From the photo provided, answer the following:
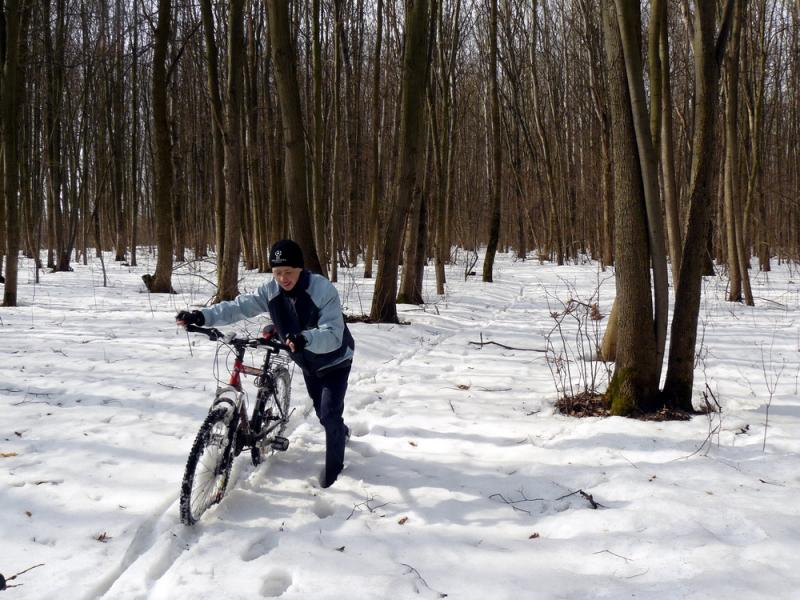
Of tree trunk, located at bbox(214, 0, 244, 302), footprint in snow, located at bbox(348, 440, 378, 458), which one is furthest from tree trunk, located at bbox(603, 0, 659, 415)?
tree trunk, located at bbox(214, 0, 244, 302)

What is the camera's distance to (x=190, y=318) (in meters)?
3.49

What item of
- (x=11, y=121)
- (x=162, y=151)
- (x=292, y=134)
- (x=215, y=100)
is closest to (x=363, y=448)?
(x=292, y=134)

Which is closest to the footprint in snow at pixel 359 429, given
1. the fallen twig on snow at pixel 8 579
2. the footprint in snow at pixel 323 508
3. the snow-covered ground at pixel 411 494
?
the snow-covered ground at pixel 411 494

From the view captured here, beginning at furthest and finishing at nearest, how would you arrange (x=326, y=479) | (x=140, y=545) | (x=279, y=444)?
1. (x=279, y=444)
2. (x=326, y=479)
3. (x=140, y=545)

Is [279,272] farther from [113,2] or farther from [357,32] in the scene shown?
[113,2]

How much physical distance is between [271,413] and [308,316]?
88 centimetres

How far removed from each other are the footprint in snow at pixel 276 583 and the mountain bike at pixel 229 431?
67 cm

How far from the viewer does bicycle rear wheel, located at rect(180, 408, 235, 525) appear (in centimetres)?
314

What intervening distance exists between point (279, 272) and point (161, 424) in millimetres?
2122

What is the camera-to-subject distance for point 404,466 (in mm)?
4246

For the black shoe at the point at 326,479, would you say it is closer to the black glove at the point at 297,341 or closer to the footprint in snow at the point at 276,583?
the footprint in snow at the point at 276,583

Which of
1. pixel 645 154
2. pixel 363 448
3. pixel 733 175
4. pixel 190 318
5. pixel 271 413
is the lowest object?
pixel 363 448

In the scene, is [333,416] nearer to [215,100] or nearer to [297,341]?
[297,341]

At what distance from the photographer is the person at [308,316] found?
3674 mm
